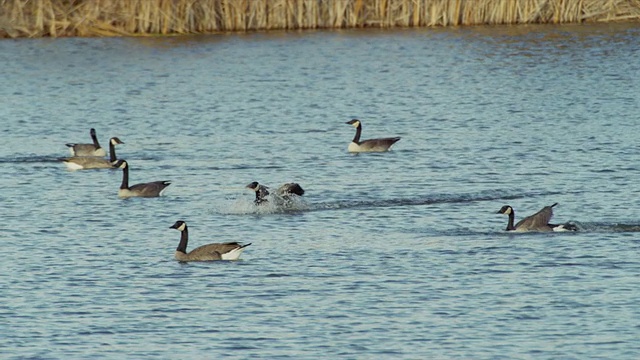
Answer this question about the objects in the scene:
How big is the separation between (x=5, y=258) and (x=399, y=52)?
3350 cm

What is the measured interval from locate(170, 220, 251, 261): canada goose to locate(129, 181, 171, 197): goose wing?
531 cm

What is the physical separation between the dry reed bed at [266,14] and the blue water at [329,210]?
215 cm

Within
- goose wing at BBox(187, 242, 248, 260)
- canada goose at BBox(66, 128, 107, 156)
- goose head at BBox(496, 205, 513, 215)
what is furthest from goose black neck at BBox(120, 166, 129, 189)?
goose head at BBox(496, 205, 513, 215)

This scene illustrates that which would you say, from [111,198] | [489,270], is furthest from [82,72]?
[489,270]

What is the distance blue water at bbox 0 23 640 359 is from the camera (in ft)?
55.1

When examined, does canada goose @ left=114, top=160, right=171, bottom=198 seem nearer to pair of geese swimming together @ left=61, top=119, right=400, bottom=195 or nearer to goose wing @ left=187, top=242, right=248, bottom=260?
pair of geese swimming together @ left=61, top=119, right=400, bottom=195

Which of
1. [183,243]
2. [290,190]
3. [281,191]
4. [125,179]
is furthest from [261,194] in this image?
[183,243]

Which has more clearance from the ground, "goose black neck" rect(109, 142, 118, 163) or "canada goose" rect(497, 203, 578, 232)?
"canada goose" rect(497, 203, 578, 232)

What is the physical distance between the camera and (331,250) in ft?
69.6

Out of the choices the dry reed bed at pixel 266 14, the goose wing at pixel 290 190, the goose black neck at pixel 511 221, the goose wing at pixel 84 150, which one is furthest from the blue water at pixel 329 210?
the dry reed bed at pixel 266 14

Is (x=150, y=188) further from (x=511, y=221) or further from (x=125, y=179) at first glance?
(x=511, y=221)

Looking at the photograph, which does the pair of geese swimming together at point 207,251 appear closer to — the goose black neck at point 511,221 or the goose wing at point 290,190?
the goose wing at point 290,190

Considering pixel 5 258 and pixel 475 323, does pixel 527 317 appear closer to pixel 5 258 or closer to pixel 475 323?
pixel 475 323

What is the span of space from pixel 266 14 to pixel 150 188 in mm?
27921
